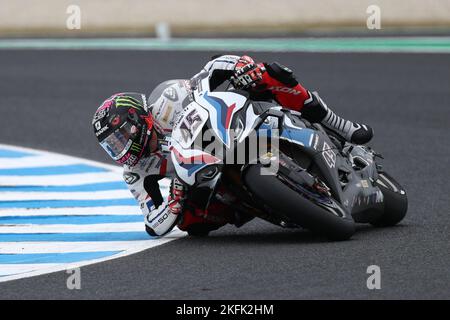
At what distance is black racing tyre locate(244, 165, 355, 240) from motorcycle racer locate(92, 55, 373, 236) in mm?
636

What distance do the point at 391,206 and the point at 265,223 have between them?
104cm

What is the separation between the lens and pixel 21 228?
965 cm

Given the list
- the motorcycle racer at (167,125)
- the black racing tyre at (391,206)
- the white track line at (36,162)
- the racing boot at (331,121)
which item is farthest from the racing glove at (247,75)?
the white track line at (36,162)

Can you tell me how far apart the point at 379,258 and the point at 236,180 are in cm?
116

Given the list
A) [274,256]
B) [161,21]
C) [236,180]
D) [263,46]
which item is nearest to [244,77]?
[236,180]

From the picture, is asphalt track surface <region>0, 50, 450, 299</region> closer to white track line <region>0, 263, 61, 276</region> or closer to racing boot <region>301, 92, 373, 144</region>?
white track line <region>0, 263, 61, 276</region>

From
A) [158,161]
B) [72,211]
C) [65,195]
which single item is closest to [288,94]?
[158,161]

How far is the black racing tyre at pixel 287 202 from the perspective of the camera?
8023 mm

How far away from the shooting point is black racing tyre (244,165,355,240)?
26.3 feet

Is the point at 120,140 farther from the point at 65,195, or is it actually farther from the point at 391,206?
the point at 65,195

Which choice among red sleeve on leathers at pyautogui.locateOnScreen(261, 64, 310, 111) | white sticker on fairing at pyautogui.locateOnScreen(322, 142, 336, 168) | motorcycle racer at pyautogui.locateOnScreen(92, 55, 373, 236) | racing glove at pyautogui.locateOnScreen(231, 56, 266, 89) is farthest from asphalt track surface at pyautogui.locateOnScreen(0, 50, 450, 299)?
racing glove at pyautogui.locateOnScreen(231, 56, 266, 89)

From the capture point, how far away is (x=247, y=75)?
8.59 metres

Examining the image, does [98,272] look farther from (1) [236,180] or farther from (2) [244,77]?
(2) [244,77]

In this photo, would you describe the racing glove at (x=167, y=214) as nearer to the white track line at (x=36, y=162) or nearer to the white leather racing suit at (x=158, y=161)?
the white leather racing suit at (x=158, y=161)
